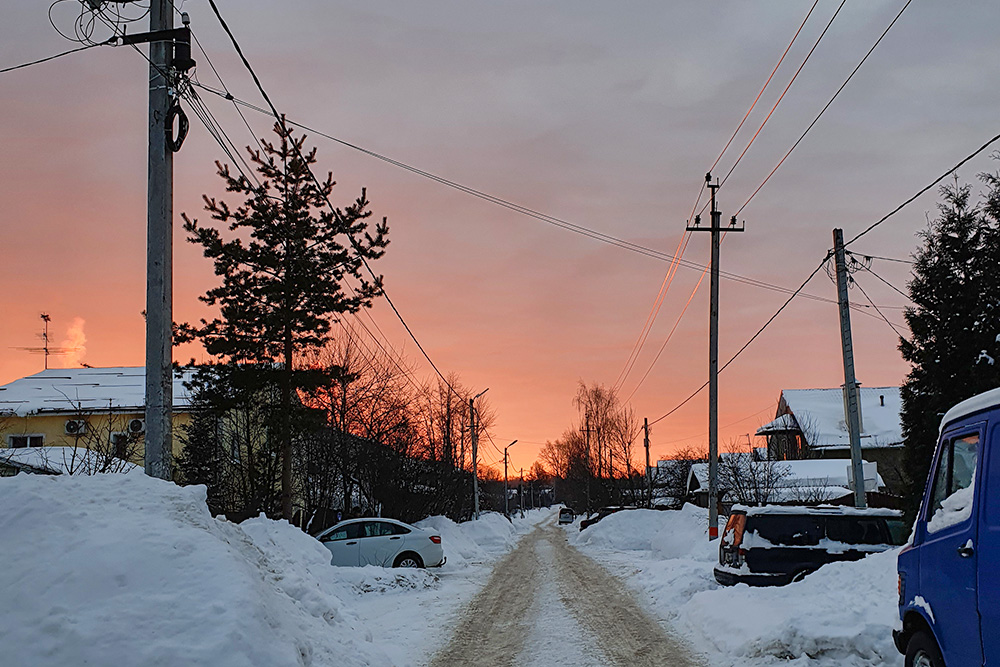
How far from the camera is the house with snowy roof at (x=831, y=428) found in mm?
55219

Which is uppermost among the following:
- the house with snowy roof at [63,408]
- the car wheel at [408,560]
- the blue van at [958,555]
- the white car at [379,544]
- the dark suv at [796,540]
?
the house with snowy roof at [63,408]

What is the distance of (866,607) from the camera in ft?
31.5

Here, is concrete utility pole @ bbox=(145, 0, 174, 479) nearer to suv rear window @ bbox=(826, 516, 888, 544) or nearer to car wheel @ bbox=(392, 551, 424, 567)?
suv rear window @ bbox=(826, 516, 888, 544)

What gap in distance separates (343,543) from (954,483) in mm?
16944

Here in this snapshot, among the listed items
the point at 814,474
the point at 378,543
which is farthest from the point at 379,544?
the point at 814,474

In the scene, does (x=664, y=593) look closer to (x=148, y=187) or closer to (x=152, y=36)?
(x=148, y=187)

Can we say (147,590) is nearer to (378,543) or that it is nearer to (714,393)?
(378,543)

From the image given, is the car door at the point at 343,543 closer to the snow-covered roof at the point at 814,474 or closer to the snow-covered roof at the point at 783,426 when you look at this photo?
the snow-covered roof at the point at 814,474

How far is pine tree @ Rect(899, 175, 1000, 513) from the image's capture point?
2067 cm

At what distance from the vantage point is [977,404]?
18.7ft

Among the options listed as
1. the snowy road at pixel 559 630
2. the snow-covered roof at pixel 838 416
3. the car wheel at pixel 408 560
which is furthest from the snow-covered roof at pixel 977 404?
the snow-covered roof at pixel 838 416

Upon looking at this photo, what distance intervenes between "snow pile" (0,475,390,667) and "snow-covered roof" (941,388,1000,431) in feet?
19.5

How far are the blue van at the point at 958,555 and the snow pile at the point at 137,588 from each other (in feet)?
17.4

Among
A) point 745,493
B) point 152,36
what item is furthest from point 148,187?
point 745,493
